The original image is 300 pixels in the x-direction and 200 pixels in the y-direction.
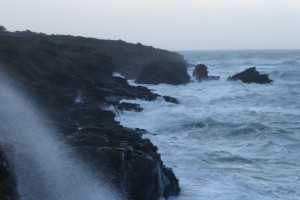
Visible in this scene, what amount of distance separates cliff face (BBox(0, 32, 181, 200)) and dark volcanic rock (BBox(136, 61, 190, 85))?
A: 10333 mm

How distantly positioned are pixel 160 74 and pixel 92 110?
32.6 metres

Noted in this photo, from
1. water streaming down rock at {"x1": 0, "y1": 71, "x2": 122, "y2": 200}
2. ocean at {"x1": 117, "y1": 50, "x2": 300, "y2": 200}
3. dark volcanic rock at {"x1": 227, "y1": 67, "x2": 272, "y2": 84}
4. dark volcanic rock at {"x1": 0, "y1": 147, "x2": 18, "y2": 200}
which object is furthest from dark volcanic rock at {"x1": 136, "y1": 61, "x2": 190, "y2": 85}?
dark volcanic rock at {"x1": 0, "y1": 147, "x2": 18, "y2": 200}

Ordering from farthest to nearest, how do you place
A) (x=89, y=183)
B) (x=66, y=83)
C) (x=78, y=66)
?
(x=78, y=66), (x=66, y=83), (x=89, y=183)

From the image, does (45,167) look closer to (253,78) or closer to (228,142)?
(228,142)

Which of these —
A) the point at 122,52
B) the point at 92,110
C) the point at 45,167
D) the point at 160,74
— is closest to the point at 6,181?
the point at 45,167

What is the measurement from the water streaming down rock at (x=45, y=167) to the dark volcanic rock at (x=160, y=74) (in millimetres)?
39539

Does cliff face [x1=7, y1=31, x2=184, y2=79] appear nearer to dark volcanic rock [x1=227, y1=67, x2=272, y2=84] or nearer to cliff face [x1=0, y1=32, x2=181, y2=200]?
dark volcanic rock [x1=227, y1=67, x2=272, y2=84]

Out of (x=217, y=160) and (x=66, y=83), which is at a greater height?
(x=66, y=83)

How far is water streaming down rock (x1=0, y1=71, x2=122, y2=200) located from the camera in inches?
426

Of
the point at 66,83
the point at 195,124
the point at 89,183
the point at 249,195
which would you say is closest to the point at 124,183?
the point at 89,183

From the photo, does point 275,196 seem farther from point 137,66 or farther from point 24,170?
point 137,66

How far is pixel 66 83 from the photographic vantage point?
1179 inches

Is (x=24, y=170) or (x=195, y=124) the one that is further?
(x=195, y=124)

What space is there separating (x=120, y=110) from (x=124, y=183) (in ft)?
53.3
